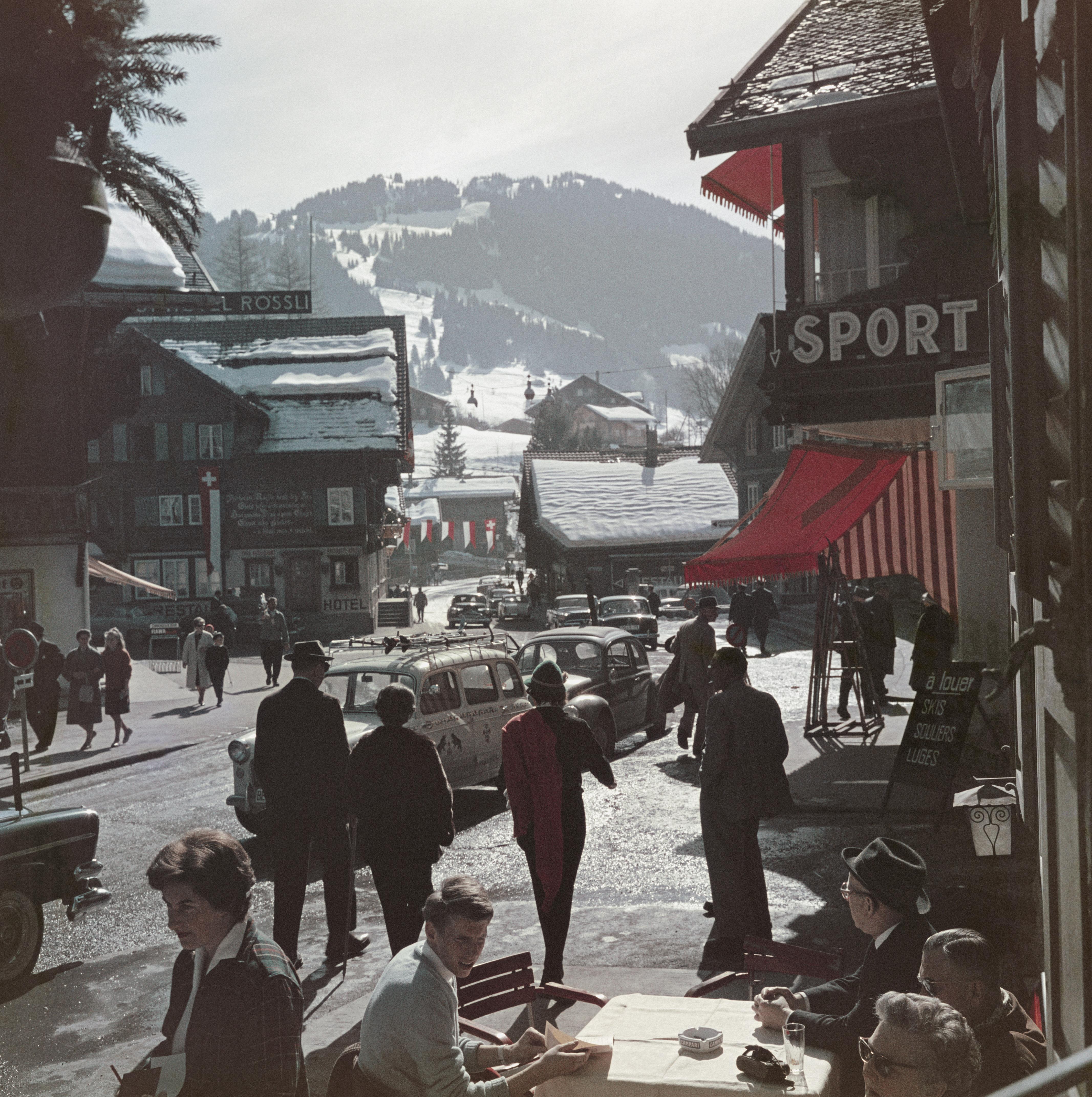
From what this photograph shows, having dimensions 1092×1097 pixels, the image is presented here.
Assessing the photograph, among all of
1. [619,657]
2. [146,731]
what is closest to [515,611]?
[146,731]

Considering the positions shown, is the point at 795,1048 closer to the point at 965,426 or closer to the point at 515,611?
the point at 965,426

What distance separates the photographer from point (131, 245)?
75.0 ft

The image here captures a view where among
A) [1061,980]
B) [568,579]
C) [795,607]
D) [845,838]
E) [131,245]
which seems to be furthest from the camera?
[568,579]

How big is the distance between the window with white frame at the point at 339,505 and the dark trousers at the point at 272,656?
24.4m

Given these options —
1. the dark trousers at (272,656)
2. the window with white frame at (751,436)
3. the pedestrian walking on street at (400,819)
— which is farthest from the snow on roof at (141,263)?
the window with white frame at (751,436)

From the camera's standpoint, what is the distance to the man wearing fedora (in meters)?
7.73

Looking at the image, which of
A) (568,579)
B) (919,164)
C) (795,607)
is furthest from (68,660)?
(568,579)

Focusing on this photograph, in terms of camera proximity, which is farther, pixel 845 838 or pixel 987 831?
pixel 845 838

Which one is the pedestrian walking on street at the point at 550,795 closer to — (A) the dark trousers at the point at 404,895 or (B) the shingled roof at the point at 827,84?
(A) the dark trousers at the point at 404,895

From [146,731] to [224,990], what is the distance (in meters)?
18.6

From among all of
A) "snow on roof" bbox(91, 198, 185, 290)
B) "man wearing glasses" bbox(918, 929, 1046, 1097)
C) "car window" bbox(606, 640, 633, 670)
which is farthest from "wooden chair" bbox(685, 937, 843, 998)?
Answer: "snow on roof" bbox(91, 198, 185, 290)

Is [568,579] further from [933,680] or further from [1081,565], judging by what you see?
[1081,565]

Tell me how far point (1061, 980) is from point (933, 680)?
7.78 m

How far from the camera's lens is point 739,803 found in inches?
314
